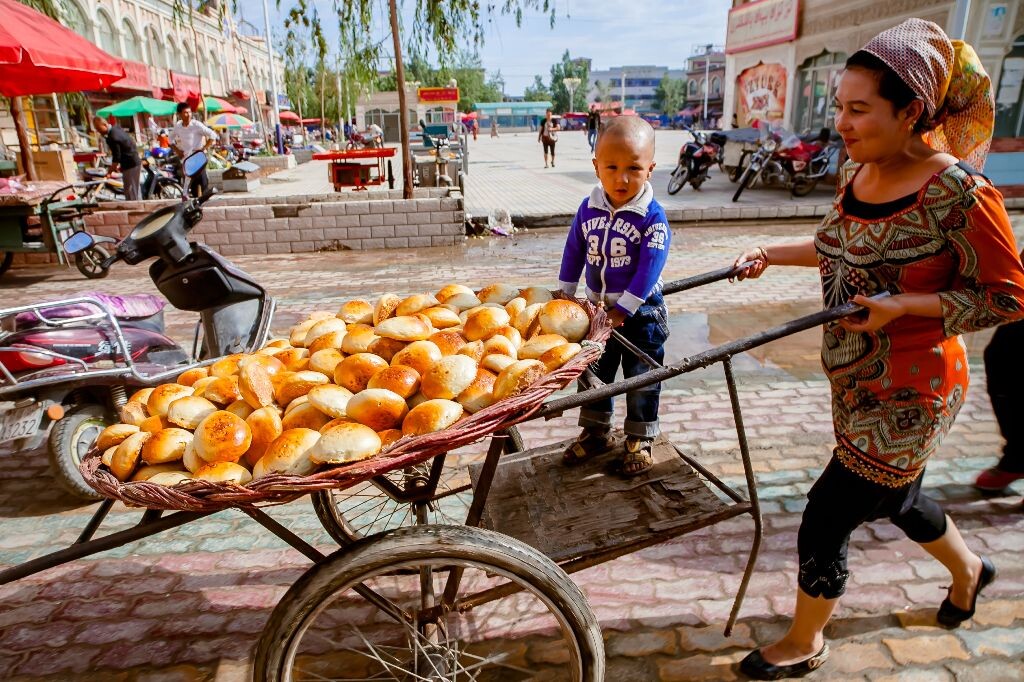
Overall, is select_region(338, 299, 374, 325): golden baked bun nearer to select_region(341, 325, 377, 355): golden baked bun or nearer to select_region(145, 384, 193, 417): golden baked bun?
select_region(341, 325, 377, 355): golden baked bun

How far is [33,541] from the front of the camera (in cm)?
301

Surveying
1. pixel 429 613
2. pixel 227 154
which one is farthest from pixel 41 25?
pixel 227 154

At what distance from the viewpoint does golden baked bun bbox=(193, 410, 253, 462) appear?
1535 millimetres

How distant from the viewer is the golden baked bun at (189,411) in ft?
5.57

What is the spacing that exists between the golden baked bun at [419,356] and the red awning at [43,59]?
18.5ft

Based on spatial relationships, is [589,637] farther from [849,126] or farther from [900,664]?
[849,126]

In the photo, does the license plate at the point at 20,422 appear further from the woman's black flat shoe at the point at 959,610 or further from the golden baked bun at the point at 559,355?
the woman's black flat shoe at the point at 959,610

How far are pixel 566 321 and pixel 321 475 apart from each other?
88 centimetres

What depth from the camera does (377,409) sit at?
1.63 metres

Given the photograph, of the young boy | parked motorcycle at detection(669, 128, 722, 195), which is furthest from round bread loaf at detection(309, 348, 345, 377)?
parked motorcycle at detection(669, 128, 722, 195)

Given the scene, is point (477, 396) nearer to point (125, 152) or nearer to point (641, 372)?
point (641, 372)

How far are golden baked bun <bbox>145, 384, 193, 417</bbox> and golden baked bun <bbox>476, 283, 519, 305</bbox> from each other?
3.35 ft

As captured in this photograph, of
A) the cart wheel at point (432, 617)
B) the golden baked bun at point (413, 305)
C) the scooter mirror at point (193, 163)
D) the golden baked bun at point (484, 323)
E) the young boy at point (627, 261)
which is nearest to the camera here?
the cart wheel at point (432, 617)

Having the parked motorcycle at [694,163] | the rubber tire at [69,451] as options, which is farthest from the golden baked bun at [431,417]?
the parked motorcycle at [694,163]
